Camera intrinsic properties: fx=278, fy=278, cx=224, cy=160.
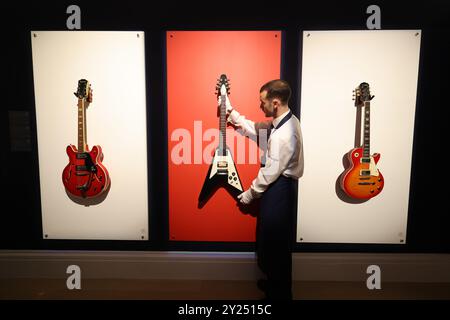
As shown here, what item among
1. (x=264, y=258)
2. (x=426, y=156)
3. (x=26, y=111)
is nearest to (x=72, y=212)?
(x=26, y=111)

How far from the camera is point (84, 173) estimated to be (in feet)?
6.56

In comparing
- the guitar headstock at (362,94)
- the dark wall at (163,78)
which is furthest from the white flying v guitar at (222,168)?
the guitar headstock at (362,94)

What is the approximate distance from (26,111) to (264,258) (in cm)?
203

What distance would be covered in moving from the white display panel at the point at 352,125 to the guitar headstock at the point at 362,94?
5cm

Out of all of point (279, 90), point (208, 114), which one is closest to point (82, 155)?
point (208, 114)

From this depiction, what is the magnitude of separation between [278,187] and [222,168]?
44cm

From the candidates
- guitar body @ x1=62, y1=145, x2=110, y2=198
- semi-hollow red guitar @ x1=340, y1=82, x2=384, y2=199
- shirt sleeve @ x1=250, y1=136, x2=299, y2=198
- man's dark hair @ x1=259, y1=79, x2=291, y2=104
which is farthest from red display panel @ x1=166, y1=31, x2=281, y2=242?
semi-hollow red guitar @ x1=340, y1=82, x2=384, y2=199

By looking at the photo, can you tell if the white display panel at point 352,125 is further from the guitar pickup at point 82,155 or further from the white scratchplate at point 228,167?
the guitar pickup at point 82,155

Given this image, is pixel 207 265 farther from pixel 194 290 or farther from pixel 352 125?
pixel 352 125

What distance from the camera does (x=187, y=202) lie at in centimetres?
213

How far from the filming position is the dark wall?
1945mm

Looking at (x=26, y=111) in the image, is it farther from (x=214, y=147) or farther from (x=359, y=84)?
(x=359, y=84)

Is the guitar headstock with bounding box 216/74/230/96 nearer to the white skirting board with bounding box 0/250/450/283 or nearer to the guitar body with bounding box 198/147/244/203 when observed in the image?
the guitar body with bounding box 198/147/244/203

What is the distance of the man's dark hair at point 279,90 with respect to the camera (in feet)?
5.98
